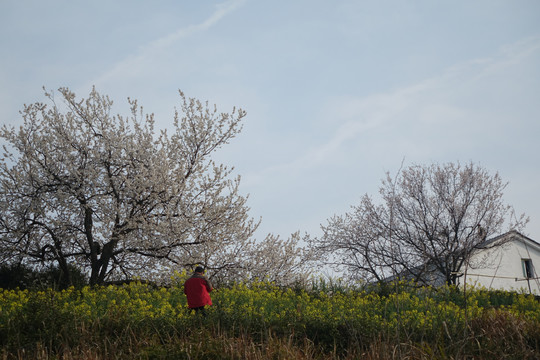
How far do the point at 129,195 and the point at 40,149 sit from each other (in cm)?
345

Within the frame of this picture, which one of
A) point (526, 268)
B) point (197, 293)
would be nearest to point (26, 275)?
point (197, 293)

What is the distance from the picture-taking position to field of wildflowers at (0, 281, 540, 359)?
6727 millimetres

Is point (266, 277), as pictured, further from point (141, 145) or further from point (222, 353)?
point (222, 353)

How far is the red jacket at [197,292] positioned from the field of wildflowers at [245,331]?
0.23 m

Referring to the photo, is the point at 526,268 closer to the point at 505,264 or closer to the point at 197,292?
the point at 505,264

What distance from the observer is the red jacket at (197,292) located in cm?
1040

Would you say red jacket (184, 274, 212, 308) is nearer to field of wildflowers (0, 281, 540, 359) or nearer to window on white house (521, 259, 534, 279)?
field of wildflowers (0, 281, 540, 359)

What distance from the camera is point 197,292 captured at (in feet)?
34.2

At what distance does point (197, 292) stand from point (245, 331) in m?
2.18

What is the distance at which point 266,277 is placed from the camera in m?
17.9

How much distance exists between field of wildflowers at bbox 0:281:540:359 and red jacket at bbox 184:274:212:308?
23 cm

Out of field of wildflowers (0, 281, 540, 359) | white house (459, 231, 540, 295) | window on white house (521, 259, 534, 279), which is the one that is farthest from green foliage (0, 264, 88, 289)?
window on white house (521, 259, 534, 279)

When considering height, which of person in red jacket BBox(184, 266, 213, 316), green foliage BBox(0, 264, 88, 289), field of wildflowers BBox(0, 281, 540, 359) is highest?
green foliage BBox(0, 264, 88, 289)

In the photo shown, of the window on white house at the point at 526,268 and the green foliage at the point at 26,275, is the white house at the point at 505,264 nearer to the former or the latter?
the window on white house at the point at 526,268
